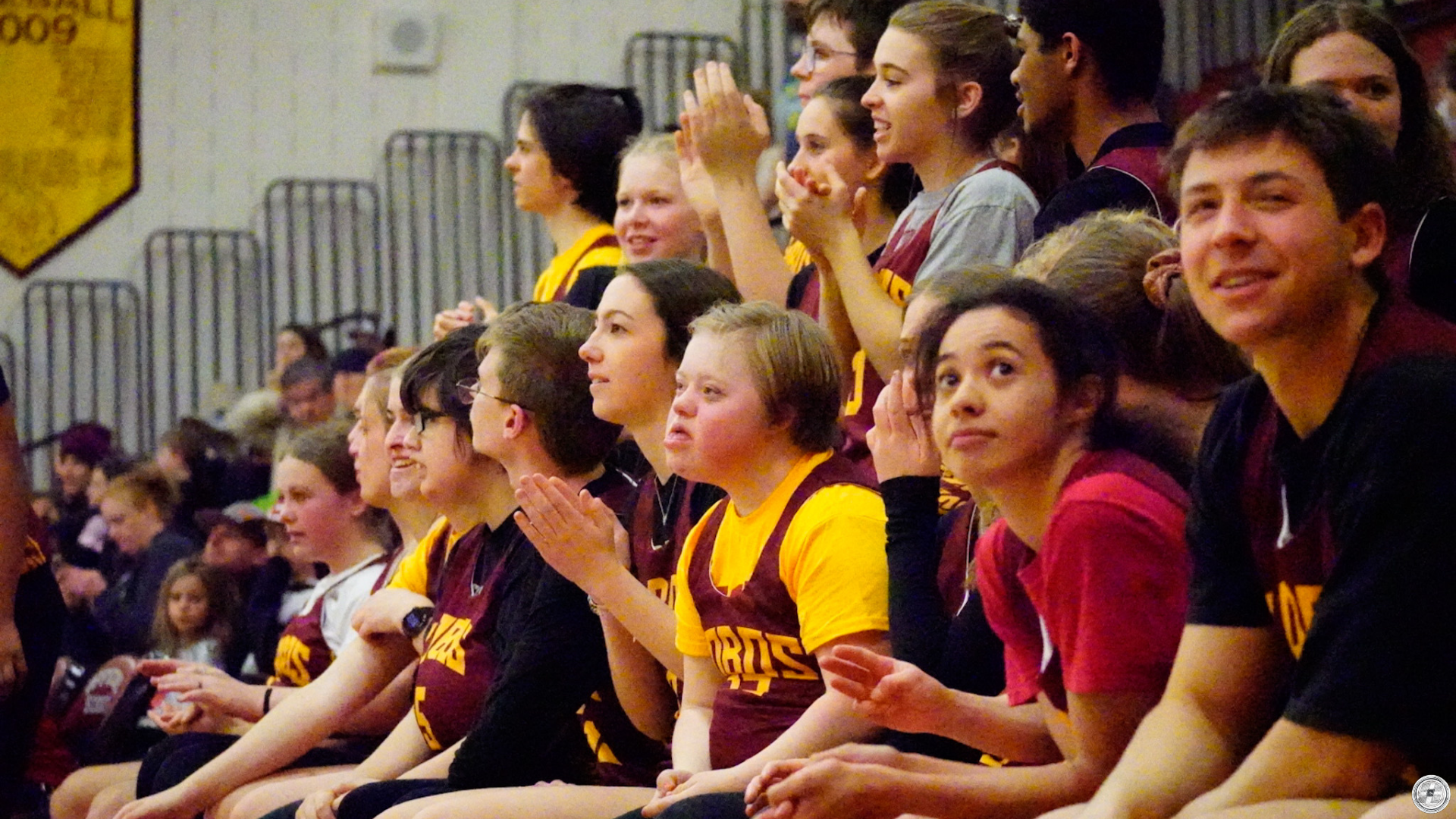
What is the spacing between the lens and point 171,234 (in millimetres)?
8398

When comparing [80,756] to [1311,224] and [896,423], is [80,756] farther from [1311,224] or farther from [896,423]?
[1311,224]

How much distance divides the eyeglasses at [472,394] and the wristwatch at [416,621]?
41 cm

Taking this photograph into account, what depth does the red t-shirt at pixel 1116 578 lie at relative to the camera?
1863mm

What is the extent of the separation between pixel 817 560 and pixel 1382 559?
995 mm

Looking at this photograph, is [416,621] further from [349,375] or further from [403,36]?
[403,36]

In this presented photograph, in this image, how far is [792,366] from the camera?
265 centimetres

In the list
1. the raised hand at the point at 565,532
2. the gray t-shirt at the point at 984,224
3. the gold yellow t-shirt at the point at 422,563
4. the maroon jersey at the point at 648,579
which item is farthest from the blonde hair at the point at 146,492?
the gray t-shirt at the point at 984,224

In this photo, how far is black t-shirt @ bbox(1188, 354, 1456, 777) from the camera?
5.12 feet

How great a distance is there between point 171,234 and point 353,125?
100 cm

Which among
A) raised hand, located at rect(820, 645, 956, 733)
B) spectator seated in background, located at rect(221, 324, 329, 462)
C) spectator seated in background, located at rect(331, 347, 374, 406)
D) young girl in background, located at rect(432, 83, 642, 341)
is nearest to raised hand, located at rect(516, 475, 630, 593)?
raised hand, located at rect(820, 645, 956, 733)

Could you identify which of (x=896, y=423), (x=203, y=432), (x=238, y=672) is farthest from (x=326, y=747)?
(x=203, y=432)

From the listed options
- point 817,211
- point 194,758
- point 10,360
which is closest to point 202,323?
point 10,360

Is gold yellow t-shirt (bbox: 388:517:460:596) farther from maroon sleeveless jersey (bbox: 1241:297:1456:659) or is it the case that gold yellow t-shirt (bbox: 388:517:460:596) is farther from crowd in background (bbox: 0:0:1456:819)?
maroon sleeveless jersey (bbox: 1241:297:1456:659)

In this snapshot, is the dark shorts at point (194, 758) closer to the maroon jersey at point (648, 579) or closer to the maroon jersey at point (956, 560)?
the maroon jersey at point (648, 579)
